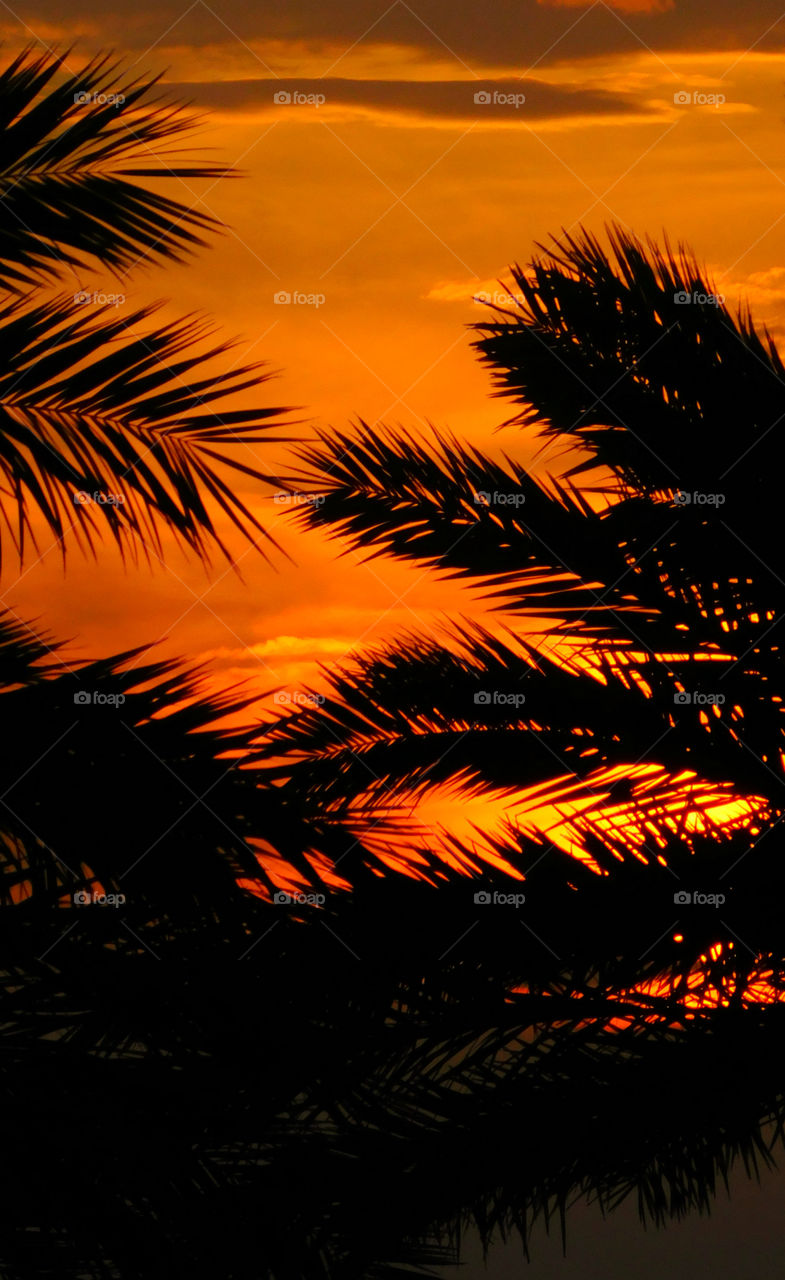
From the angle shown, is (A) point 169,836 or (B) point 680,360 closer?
(A) point 169,836

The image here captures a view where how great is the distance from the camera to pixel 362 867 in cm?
348

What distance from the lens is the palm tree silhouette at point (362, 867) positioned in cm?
273

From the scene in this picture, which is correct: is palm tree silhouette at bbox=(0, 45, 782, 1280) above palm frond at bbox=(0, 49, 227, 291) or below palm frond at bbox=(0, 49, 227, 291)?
below

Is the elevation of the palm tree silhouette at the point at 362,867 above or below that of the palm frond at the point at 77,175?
below

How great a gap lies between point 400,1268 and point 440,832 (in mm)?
1278

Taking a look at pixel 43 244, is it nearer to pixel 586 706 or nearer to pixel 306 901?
pixel 306 901

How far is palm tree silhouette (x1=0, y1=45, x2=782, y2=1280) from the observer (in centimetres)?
273

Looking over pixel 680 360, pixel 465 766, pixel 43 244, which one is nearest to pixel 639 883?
pixel 465 766

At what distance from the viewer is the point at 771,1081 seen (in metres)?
3.54

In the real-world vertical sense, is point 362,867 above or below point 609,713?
below

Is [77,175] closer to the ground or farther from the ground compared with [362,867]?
farther from the ground

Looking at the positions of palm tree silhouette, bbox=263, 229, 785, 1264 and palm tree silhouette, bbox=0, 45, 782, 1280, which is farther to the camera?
palm tree silhouette, bbox=263, 229, 785, 1264

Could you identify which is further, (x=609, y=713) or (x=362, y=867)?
(x=609, y=713)

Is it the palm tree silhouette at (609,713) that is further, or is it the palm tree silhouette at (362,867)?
the palm tree silhouette at (609,713)
